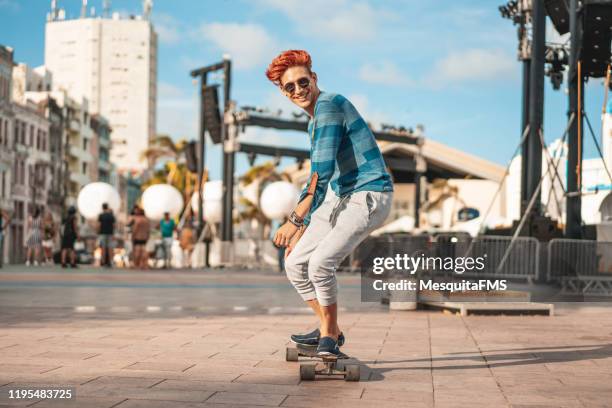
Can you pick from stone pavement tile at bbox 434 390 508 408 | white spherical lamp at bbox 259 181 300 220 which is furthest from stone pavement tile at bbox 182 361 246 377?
white spherical lamp at bbox 259 181 300 220

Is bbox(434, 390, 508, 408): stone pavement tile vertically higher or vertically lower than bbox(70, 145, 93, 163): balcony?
lower

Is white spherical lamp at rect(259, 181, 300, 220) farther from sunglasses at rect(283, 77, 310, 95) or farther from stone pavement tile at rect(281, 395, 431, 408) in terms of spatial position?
stone pavement tile at rect(281, 395, 431, 408)

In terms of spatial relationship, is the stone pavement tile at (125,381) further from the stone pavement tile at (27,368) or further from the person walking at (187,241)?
the person walking at (187,241)

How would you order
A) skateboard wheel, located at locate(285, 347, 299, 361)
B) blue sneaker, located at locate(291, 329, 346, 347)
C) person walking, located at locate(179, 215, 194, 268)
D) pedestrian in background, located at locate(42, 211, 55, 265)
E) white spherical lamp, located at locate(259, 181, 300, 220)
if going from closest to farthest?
blue sneaker, located at locate(291, 329, 346, 347), skateboard wheel, located at locate(285, 347, 299, 361), pedestrian in background, located at locate(42, 211, 55, 265), person walking, located at locate(179, 215, 194, 268), white spherical lamp, located at locate(259, 181, 300, 220)

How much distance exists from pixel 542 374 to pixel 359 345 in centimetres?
185

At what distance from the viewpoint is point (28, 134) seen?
72.6 m

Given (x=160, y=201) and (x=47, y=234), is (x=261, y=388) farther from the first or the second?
(x=160, y=201)

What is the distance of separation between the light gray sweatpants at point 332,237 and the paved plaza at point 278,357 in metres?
0.55

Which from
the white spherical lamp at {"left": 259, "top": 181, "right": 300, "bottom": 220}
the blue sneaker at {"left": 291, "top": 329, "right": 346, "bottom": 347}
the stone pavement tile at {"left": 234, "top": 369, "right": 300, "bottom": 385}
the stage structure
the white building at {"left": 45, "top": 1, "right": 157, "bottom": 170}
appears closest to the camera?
the stone pavement tile at {"left": 234, "top": 369, "right": 300, "bottom": 385}

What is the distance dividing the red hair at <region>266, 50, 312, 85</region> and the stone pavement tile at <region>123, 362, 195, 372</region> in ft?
5.82

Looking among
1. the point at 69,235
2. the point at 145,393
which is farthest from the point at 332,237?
the point at 69,235

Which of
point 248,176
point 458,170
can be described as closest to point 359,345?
point 458,170

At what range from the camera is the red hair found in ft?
18.0

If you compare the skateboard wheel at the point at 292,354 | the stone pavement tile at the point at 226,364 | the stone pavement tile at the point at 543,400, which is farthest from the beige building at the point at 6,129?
the stone pavement tile at the point at 543,400
